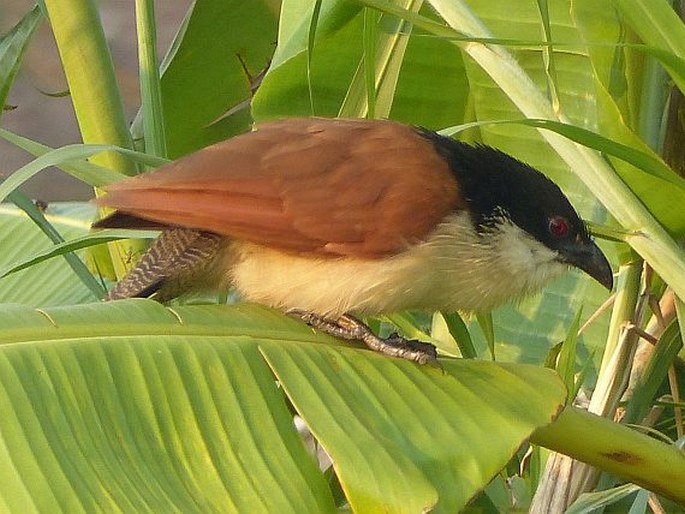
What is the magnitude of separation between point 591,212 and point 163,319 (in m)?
1.02

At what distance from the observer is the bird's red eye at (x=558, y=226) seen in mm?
1576

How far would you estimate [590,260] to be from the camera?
1.59 meters

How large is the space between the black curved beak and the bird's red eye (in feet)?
0.08

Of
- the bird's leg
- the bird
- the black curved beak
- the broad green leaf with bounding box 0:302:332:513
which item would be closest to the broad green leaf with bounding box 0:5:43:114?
the bird

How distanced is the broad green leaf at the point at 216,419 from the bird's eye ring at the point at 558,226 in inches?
17.3

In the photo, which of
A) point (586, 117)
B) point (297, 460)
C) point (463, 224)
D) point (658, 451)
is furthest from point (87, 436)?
point (586, 117)

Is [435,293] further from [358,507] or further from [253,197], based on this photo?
[358,507]

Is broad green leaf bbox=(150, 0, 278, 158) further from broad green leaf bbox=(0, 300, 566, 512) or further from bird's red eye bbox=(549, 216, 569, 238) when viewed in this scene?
broad green leaf bbox=(0, 300, 566, 512)

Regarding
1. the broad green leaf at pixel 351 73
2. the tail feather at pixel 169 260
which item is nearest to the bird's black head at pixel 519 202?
the broad green leaf at pixel 351 73

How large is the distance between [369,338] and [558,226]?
0.35 metres

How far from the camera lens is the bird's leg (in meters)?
1.30

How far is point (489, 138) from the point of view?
6.53 feet

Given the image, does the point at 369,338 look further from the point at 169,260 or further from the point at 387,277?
the point at 169,260

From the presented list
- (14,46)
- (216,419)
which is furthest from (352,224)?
(14,46)
